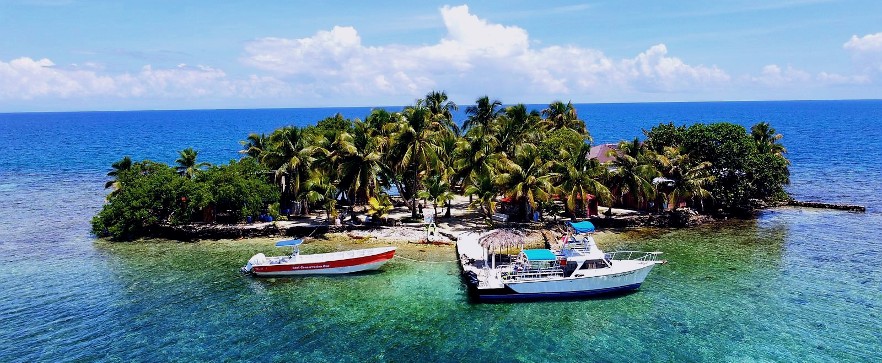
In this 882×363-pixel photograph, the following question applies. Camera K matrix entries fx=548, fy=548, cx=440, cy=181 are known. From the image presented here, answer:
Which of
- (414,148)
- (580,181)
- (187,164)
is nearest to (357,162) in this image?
(414,148)

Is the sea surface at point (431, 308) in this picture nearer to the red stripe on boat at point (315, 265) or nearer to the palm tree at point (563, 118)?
the red stripe on boat at point (315, 265)

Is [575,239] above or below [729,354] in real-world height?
above

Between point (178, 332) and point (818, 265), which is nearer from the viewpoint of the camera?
point (178, 332)

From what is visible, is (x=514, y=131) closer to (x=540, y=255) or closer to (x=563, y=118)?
(x=563, y=118)

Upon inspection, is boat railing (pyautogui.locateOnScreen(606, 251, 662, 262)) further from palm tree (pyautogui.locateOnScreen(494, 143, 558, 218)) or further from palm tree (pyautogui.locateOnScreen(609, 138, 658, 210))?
palm tree (pyautogui.locateOnScreen(609, 138, 658, 210))

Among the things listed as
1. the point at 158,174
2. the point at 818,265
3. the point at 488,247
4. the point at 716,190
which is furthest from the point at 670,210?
the point at 158,174

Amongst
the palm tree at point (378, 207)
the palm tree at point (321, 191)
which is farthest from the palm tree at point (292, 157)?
the palm tree at point (378, 207)

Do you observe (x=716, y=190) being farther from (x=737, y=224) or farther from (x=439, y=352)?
(x=439, y=352)
